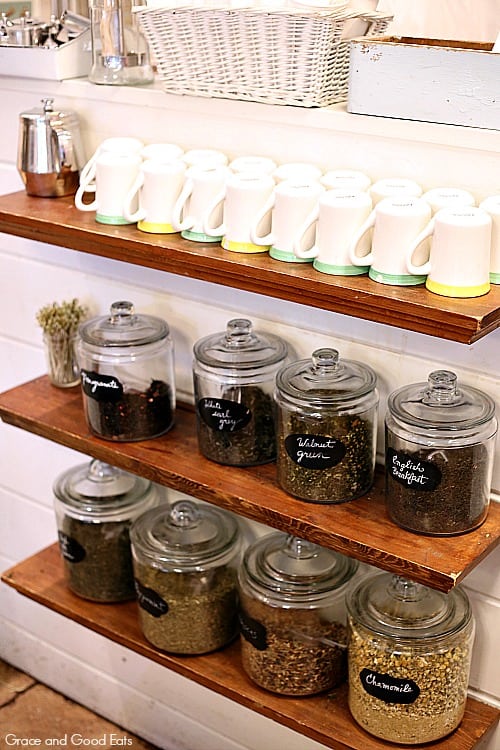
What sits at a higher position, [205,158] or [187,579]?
[205,158]

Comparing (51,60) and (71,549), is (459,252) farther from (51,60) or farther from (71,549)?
(71,549)

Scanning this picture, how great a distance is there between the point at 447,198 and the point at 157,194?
16.2 inches

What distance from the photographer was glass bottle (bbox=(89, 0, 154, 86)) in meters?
1.50

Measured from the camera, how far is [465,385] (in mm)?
1310

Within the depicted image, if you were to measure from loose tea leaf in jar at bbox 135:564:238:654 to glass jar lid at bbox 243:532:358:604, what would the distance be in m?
0.08

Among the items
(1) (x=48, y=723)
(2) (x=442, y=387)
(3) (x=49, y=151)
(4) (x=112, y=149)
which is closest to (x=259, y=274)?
(2) (x=442, y=387)

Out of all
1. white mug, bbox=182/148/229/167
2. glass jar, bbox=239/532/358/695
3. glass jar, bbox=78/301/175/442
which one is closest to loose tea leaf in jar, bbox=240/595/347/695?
glass jar, bbox=239/532/358/695

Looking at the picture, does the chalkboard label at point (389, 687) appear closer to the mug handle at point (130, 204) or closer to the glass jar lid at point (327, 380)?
the glass jar lid at point (327, 380)

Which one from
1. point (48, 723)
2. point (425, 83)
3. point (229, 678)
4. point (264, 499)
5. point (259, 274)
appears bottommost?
point (48, 723)

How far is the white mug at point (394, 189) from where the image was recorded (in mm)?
1221

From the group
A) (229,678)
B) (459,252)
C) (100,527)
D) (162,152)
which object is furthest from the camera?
(100,527)

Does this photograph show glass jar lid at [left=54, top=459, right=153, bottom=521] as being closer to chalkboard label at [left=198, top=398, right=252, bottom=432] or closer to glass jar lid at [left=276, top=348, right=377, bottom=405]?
chalkboard label at [left=198, top=398, right=252, bottom=432]

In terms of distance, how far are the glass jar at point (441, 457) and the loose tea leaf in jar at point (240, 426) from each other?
0.74 feet

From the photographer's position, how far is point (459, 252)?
1.11 meters
